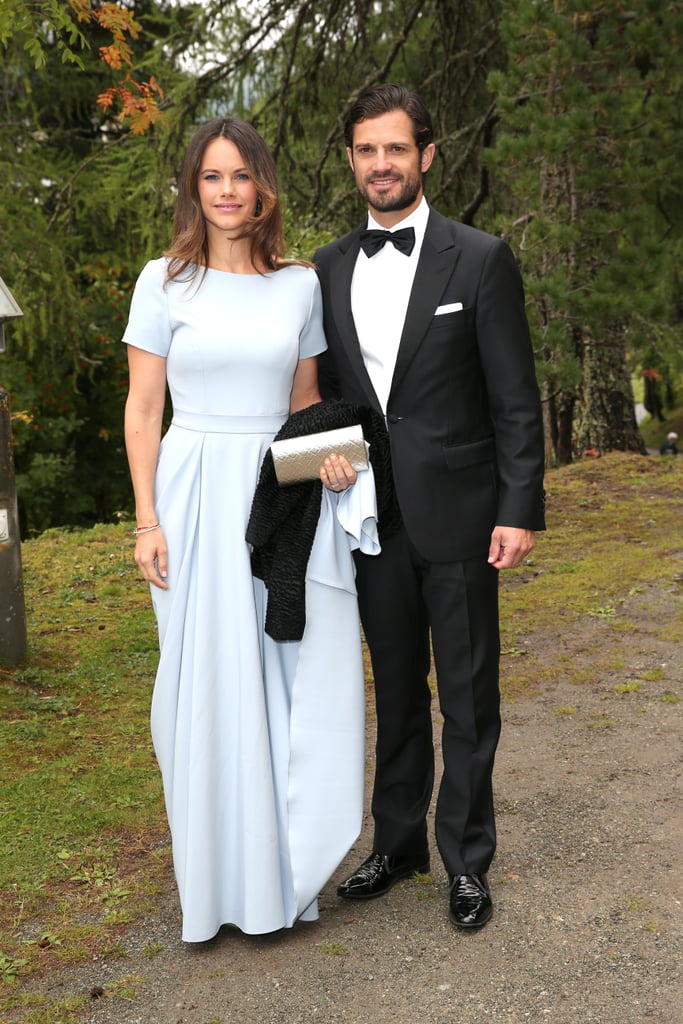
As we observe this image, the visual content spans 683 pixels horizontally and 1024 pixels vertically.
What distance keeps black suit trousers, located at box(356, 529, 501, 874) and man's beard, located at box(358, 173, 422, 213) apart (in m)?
0.96

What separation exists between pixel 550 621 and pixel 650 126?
4446mm

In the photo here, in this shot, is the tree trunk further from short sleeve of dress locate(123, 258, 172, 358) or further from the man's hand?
short sleeve of dress locate(123, 258, 172, 358)

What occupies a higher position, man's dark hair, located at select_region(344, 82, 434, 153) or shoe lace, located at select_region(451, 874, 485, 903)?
man's dark hair, located at select_region(344, 82, 434, 153)

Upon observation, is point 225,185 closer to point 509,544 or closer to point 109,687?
point 509,544

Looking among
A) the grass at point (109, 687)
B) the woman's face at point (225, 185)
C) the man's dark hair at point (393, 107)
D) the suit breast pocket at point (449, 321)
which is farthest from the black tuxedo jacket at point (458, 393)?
the grass at point (109, 687)

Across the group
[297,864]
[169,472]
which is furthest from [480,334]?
[297,864]

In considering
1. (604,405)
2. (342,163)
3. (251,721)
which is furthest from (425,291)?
(604,405)

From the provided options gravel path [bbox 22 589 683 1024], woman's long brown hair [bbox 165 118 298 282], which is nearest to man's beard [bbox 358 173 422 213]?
woman's long brown hair [bbox 165 118 298 282]

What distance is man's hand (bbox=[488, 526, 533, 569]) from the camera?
3.36 metres

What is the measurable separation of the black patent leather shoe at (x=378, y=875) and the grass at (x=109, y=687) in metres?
0.34

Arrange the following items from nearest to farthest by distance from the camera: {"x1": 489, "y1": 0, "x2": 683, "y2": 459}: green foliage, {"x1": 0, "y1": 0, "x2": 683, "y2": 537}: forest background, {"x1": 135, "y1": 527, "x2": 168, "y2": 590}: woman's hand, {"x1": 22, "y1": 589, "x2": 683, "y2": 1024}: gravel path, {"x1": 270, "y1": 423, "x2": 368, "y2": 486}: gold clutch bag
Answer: {"x1": 22, "y1": 589, "x2": 683, "y2": 1024}: gravel path
{"x1": 270, "y1": 423, "x2": 368, "y2": 486}: gold clutch bag
{"x1": 135, "y1": 527, "x2": 168, "y2": 590}: woman's hand
{"x1": 489, "y1": 0, "x2": 683, "y2": 459}: green foliage
{"x1": 0, "y1": 0, "x2": 683, "y2": 537}: forest background

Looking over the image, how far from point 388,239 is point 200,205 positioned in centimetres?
56

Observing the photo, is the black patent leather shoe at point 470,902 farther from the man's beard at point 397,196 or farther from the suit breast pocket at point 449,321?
the man's beard at point 397,196

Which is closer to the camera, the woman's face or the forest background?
the woman's face
